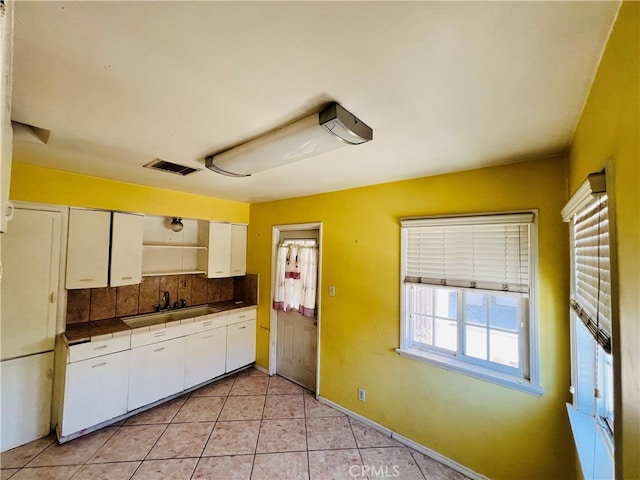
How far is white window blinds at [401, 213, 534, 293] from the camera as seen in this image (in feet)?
6.16

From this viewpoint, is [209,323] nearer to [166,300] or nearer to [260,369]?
[166,300]

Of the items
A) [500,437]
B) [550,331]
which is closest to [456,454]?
[500,437]

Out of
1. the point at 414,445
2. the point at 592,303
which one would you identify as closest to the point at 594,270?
the point at 592,303

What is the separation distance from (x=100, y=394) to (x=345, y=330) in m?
2.37

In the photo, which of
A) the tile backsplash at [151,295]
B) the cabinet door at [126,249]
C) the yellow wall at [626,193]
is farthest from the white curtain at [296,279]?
the yellow wall at [626,193]

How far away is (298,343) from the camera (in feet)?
11.2

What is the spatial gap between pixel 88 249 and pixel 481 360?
3.71 meters

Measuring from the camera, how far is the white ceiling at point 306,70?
0.76m

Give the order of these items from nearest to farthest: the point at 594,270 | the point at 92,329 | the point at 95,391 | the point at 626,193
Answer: the point at 626,193 → the point at 594,270 → the point at 95,391 → the point at 92,329

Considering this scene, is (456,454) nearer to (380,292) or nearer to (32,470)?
(380,292)

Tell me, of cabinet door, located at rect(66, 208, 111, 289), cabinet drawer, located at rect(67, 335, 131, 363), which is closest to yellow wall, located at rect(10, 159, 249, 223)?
cabinet door, located at rect(66, 208, 111, 289)

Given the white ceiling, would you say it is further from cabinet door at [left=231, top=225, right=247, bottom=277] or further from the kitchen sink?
cabinet door at [left=231, top=225, right=247, bottom=277]

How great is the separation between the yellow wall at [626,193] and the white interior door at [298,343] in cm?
260

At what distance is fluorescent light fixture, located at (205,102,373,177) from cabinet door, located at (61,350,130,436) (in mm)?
2201
